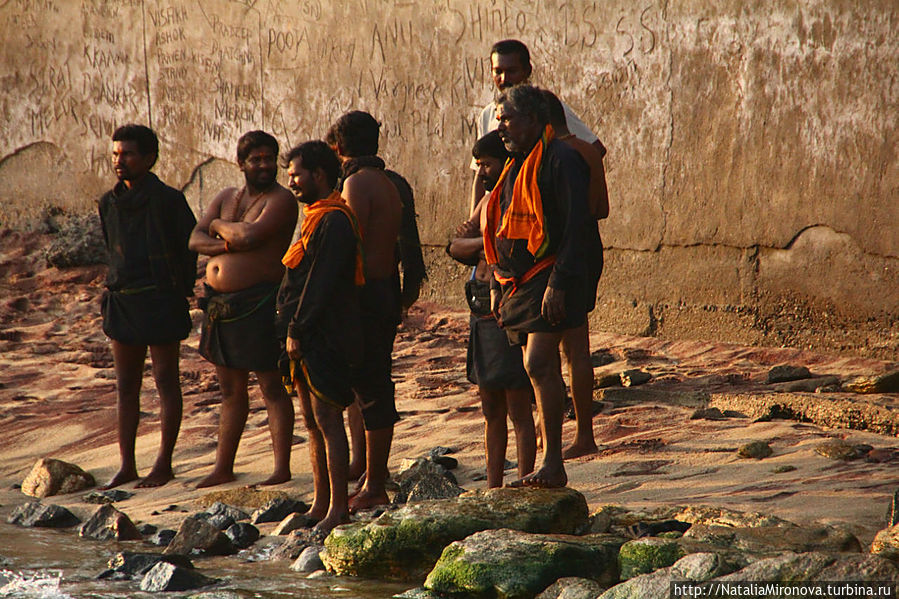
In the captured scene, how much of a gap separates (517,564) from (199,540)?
1.47 meters

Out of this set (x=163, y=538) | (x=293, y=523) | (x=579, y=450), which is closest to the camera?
(x=293, y=523)

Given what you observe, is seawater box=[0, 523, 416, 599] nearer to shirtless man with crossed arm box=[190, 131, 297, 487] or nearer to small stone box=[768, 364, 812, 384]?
shirtless man with crossed arm box=[190, 131, 297, 487]

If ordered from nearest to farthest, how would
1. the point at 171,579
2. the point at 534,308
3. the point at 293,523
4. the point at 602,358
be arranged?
the point at 171,579 < the point at 534,308 < the point at 293,523 < the point at 602,358

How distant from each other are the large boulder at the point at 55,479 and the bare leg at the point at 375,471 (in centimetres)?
171

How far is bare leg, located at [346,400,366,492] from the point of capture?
5246mm

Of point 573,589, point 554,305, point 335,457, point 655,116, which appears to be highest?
point 655,116

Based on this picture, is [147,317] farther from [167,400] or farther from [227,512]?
[227,512]

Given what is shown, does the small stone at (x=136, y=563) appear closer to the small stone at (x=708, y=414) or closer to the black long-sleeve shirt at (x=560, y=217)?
the black long-sleeve shirt at (x=560, y=217)

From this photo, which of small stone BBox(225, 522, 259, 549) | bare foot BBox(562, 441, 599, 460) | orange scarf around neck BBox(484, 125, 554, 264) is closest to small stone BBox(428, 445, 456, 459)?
bare foot BBox(562, 441, 599, 460)

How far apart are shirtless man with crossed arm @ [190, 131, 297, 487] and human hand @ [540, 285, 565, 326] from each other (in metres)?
1.50

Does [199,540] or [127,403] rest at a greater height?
[127,403]

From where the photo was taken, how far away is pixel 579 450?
17.0 feet

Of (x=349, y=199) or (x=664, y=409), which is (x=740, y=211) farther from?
(x=349, y=199)

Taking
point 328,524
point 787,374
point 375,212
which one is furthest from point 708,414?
point 328,524
